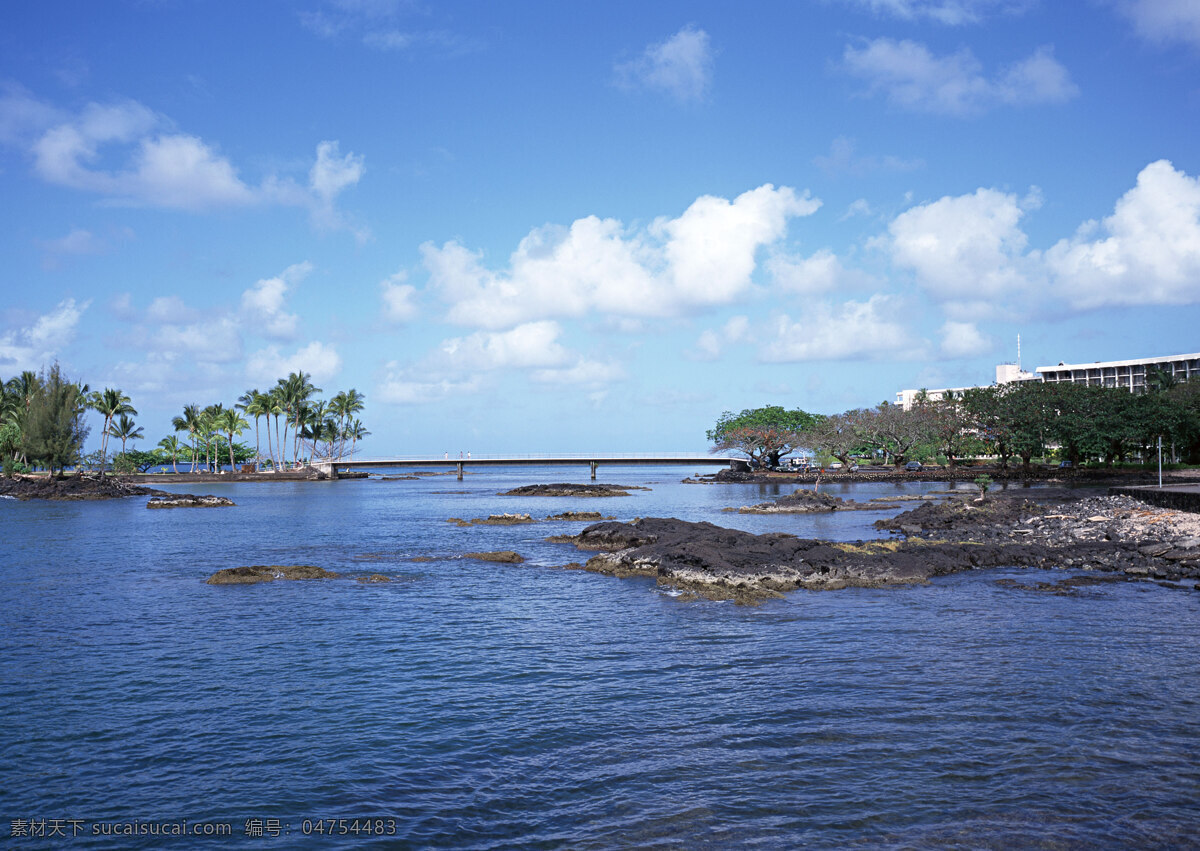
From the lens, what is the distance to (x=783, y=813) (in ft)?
32.0

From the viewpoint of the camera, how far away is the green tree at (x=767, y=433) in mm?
128875

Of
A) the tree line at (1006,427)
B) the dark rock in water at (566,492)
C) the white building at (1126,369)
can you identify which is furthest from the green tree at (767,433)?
the white building at (1126,369)

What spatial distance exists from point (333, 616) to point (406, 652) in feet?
17.7

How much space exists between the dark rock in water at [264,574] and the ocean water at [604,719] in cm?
322

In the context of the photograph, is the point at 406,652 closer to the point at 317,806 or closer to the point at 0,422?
the point at 317,806

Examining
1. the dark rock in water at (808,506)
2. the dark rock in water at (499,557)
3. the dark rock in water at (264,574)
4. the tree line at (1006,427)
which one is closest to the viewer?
the dark rock in water at (264,574)

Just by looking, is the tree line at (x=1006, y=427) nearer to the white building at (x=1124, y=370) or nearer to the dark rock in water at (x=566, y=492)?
the dark rock in water at (x=566, y=492)

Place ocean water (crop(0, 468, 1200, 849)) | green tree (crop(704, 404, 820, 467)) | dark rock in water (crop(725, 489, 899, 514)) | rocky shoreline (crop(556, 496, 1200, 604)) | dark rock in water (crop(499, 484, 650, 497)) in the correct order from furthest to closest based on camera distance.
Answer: green tree (crop(704, 404, 820, 467)) < dark rock in water (crop(499, 484, 650, 497)) < dark rock in water (crop(725, 489, 899, 514)) < rocky shoreline (crop(556, 496, 1200, 604)) < ocean water (crop(0, 468, 1200, 849))

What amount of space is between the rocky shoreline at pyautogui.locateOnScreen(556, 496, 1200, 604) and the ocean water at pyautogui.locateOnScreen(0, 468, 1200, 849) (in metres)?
1.69

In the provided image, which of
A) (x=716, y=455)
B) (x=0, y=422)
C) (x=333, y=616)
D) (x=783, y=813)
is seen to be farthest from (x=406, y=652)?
(x=716, y=455)

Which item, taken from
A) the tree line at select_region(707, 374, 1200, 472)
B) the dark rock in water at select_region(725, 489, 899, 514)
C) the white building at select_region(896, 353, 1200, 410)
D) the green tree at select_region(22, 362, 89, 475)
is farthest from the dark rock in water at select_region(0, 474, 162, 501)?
the white building at select_region(896, 353, 1200, 410)

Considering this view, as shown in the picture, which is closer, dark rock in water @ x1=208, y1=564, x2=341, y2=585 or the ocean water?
the ocean water

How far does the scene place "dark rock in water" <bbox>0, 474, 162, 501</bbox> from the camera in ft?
300

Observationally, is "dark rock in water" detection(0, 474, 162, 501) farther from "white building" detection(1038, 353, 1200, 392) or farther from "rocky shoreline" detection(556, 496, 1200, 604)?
"white building" detection(1038, 353, 1200, 392)
